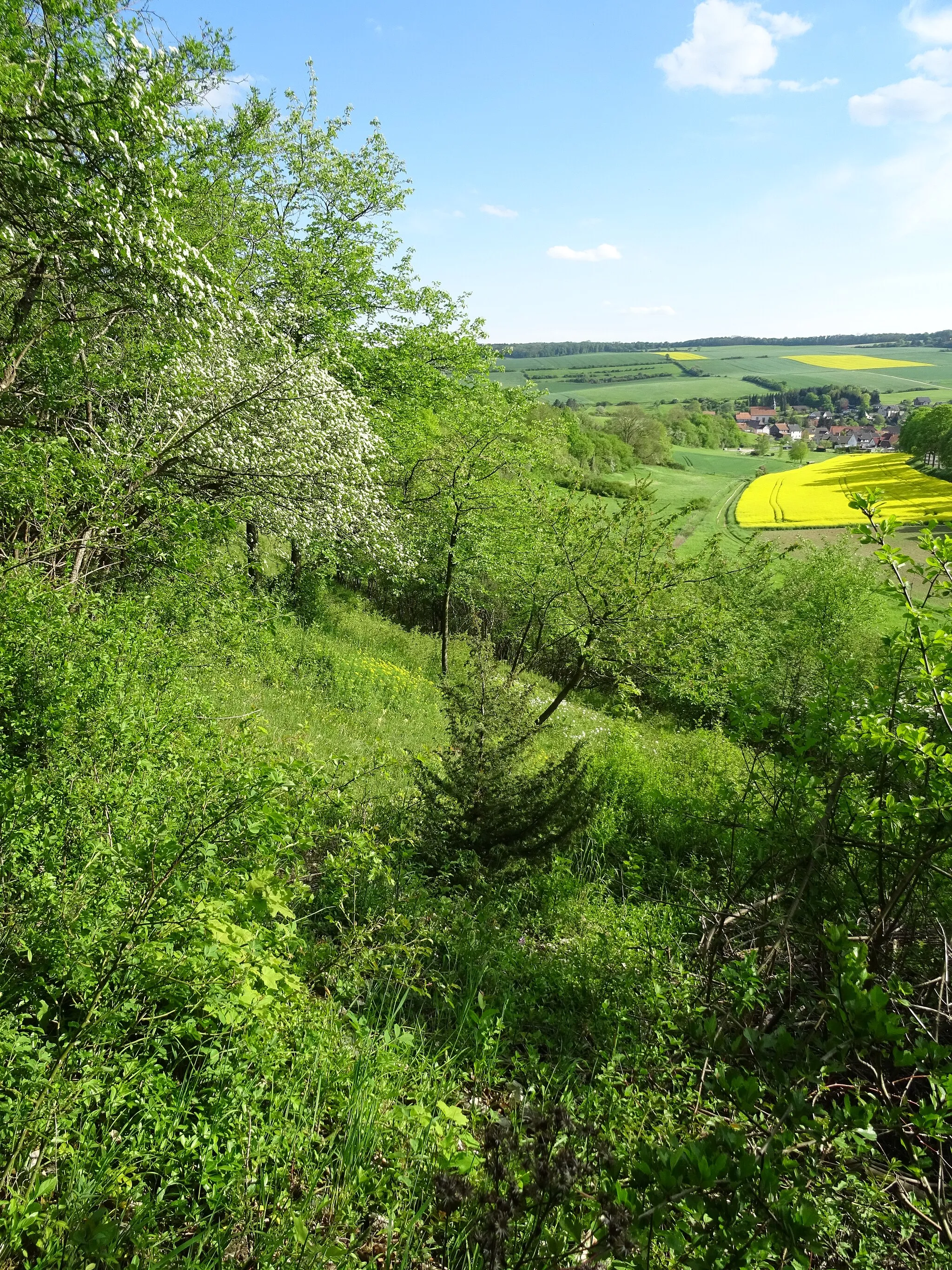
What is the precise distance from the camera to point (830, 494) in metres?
56.8

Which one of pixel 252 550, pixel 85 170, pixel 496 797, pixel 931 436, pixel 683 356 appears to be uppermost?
pixel 683 356

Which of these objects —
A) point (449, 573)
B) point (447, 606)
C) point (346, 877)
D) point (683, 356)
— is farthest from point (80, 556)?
point (683, 356)

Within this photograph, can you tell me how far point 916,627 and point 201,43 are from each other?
32.7 feet

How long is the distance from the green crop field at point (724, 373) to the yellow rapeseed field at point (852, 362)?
1.62 ft

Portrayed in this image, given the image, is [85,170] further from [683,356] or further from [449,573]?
[683,356]

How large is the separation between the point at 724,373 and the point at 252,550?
165 meters

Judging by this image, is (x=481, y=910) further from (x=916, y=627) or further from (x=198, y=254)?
(x=198, y=254)

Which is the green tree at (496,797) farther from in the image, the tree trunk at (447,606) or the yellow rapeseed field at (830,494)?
the yellow rapeseed field at (830,494)

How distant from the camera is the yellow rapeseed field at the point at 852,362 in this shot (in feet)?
463

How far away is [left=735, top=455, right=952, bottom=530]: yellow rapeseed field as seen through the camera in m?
48.2

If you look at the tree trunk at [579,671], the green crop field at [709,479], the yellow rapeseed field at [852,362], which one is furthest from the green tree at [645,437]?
the yellow rapeseed field at [852,362]

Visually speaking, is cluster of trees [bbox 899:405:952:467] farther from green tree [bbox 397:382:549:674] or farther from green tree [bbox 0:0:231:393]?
green tree [bbox 0:0:231:393]

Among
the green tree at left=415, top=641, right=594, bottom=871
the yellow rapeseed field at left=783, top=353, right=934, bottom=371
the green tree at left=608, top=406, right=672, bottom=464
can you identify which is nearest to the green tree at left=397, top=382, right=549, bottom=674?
the green tree at left=415, top=641, right=594, bottom=871

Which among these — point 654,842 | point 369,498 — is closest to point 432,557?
point 369,498
